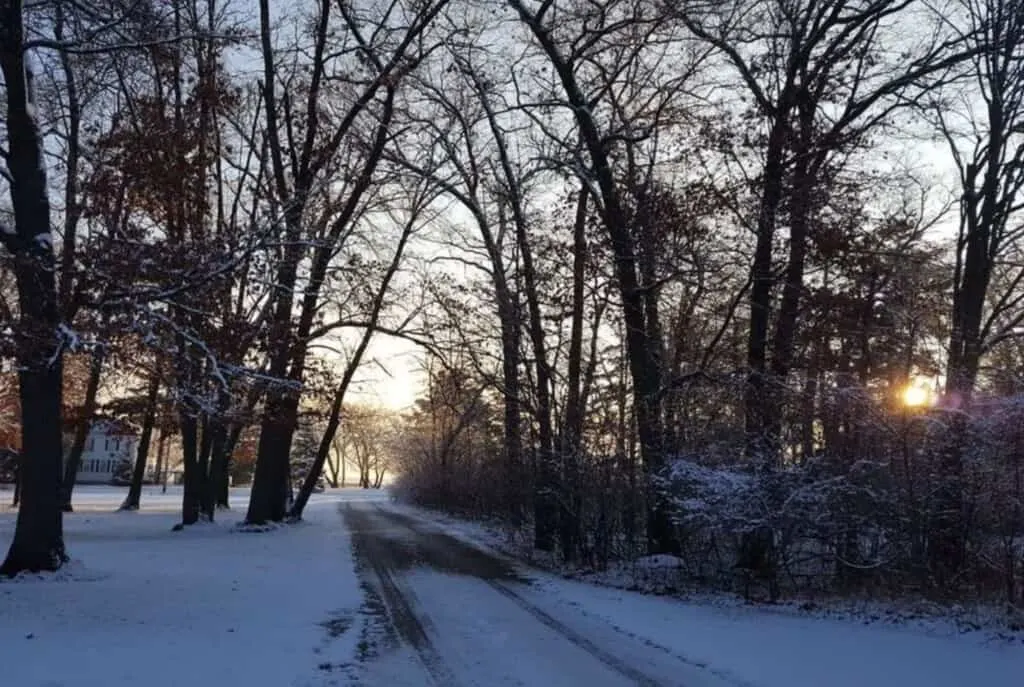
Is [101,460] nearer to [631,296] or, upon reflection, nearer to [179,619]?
[631,296]

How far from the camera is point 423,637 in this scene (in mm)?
9312

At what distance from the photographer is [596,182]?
17.7 metres

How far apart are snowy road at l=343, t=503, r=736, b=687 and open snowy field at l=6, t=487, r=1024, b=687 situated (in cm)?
3

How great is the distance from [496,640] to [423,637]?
2.48 feet

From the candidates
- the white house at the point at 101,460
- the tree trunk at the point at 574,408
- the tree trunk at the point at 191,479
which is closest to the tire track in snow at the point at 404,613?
the tree trunk at the point at 574,408

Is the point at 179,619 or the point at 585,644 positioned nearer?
the point at 585,644

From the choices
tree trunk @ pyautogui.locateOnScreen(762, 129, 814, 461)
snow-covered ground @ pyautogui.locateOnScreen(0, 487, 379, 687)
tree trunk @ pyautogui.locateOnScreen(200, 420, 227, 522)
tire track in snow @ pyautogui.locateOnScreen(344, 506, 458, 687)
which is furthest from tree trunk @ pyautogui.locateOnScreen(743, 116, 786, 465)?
tree trunk @ pyautogui.locateOnScreen(200, 420, 227, 522)

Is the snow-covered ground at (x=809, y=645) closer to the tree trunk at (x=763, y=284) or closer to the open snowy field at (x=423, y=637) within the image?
the open snowy field at (x=423, y=637)

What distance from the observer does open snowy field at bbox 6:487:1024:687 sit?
7.55 metres

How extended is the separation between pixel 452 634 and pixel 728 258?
32.4 ft

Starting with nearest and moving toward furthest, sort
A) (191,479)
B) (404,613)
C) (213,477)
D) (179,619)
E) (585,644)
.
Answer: (585,644)
(179,619)
(404,613)
(191,479)
(213,477)

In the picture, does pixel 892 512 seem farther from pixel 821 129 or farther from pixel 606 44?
pixel 606 44

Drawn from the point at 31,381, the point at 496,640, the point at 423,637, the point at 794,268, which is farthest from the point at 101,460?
the point at 496,640

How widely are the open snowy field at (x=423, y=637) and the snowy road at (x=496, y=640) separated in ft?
0.08
